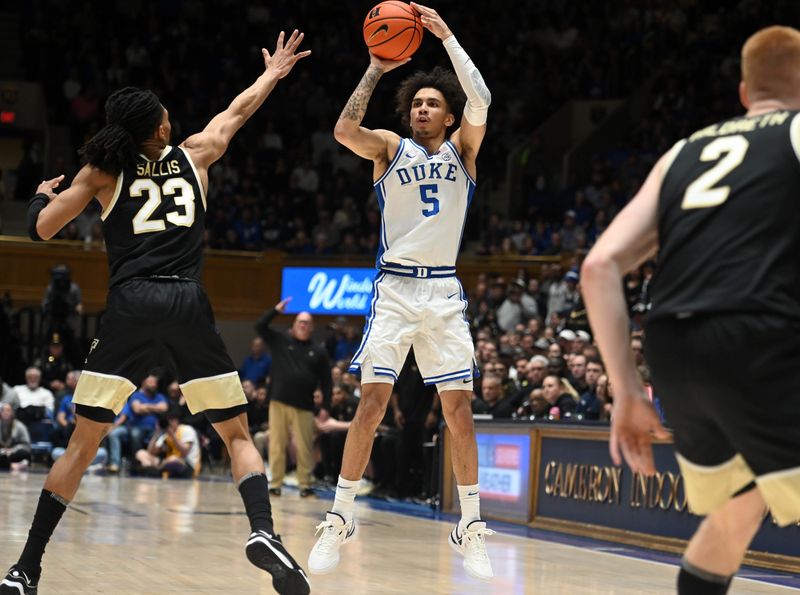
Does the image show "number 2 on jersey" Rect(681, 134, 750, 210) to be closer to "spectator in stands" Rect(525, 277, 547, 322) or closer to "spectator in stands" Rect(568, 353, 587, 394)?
"spectator in stands" Rect(568, 353, 587, 394)

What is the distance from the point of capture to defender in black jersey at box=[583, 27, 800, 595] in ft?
10.1

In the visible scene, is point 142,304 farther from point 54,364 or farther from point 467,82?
point 54,364

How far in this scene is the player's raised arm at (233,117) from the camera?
226 inches

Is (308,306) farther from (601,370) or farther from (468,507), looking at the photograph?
(468,507)

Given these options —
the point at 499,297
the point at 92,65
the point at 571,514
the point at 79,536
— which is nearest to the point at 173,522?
the point at 79,536

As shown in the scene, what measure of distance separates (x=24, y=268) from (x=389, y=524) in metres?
13.0

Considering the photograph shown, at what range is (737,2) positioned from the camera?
25.9 meters

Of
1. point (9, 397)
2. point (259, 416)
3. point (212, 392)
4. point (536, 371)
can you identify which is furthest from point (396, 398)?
point (212, 392)

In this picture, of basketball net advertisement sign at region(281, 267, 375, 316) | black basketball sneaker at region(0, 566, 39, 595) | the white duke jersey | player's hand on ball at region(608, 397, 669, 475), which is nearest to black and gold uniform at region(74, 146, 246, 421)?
black basketball sneaker at region(0, 566, 39, 595)

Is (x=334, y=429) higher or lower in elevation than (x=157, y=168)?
lower

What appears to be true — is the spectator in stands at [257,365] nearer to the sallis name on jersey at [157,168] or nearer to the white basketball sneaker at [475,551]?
the white basketball sneaker at [475,551]

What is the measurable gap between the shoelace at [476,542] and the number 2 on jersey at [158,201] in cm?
224

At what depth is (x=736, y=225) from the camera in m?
3.15

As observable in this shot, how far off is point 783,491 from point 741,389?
0.95 ft
